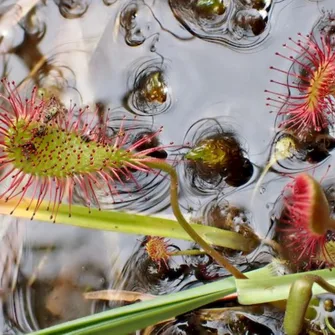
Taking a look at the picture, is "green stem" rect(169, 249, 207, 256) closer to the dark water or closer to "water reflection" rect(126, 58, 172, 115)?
the dark water

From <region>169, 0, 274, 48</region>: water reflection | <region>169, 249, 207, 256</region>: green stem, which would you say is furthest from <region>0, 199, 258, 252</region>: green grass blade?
<region>169, 0, 274, 48</region>: water reflection

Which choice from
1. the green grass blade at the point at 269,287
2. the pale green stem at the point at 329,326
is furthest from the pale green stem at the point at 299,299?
the pale green stem at the point at 329,326

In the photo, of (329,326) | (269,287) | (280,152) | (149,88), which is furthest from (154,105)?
(329,326)

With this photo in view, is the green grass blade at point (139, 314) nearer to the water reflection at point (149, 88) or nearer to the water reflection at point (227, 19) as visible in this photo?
the water reflection at point (149, 88)

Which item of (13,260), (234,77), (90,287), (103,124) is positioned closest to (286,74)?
(234,77)

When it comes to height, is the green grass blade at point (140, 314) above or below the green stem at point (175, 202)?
below

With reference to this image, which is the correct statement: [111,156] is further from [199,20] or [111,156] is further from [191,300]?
[199,20]
